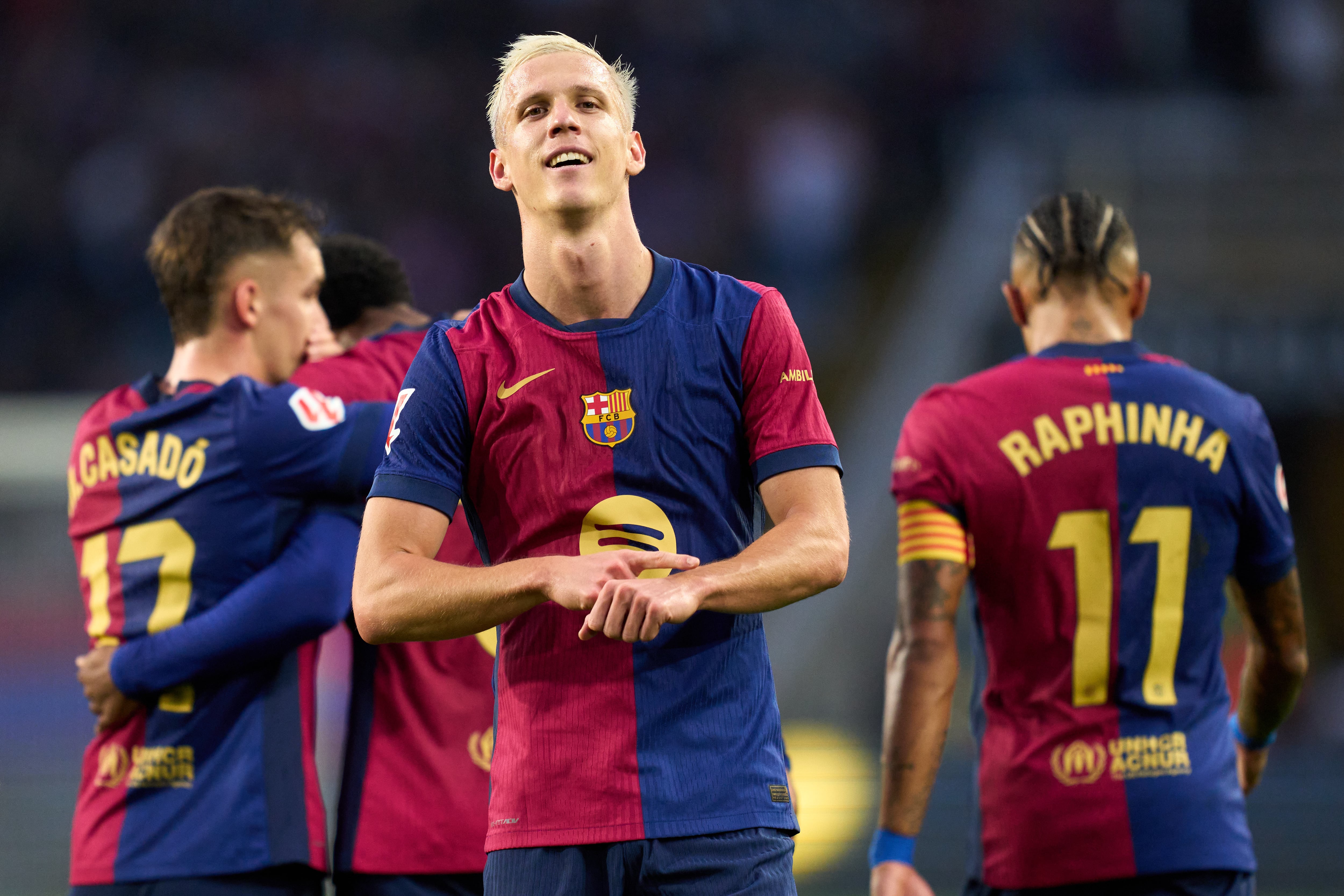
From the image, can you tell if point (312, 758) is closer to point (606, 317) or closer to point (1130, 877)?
point (606, 317)

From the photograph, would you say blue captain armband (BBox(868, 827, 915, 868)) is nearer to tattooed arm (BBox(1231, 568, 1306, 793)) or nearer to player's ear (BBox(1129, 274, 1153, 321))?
tattooed arm (BBox(1231, 568, 1306, 793))

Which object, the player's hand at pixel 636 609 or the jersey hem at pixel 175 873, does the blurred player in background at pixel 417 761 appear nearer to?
the jersey hem at pixel 175 873

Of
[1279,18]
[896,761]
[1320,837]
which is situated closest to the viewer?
[896,761]

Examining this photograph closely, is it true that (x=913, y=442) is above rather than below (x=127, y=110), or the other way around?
below

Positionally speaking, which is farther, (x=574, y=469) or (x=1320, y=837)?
(x=1320, y=837)

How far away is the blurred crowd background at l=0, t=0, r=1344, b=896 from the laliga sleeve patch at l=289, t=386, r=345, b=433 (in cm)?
680

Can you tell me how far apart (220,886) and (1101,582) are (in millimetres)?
2255

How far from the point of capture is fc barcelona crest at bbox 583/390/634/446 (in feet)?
9.04

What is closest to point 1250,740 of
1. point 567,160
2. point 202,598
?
point 567,160

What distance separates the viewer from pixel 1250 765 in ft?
14.1

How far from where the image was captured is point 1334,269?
1241cm

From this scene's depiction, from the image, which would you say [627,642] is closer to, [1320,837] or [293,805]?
[293,805]

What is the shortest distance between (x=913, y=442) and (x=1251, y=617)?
41.4 inches

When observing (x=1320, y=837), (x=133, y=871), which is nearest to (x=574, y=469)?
(x=133, y=871)
